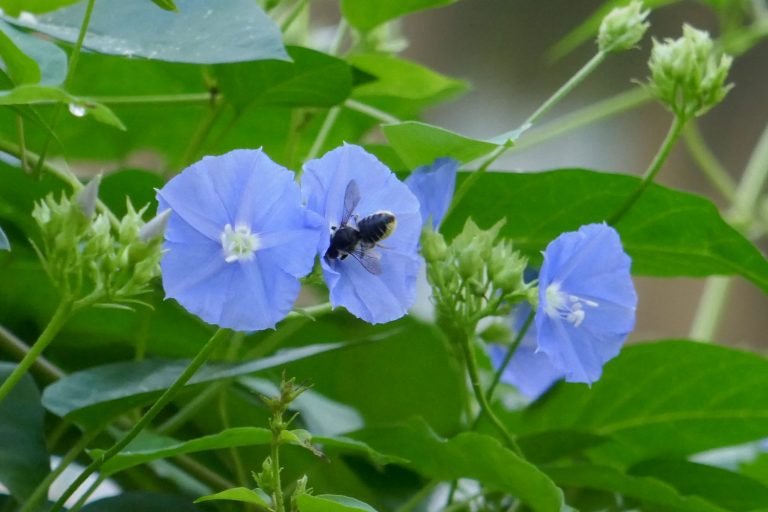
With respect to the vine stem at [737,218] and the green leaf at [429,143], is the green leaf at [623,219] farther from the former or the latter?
the vine stem at [737,218]

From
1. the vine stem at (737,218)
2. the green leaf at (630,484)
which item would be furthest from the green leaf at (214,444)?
the vine stem at (737,218)

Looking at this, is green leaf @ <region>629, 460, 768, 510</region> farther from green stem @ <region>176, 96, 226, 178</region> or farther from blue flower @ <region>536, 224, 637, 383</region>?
green stem @ <region>176, 96, 226, 178</region>

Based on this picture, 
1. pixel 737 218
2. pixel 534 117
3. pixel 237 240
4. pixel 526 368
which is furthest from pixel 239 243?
pixel 737 218

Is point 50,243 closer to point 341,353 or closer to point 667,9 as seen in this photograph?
point 341,353

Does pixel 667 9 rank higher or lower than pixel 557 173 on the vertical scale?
higher

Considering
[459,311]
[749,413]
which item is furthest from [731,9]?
[459,311]

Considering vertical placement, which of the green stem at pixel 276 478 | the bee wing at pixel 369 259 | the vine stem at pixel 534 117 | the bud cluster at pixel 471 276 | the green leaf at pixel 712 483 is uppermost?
the vine stem at pixel 534 117
